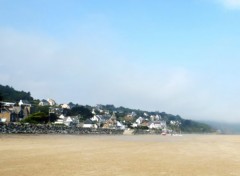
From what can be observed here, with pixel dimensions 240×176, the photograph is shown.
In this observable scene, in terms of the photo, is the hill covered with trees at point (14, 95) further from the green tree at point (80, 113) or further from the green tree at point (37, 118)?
the green tree at point (37, 118)

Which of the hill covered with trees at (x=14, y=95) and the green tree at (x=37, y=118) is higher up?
the hill covered with trees at (x=14, y=95)

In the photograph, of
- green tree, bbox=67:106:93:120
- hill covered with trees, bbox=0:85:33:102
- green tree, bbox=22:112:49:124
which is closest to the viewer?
green tree, bbox=22:112:49:124

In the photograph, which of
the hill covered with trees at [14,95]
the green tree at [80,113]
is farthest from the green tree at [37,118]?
the hill covered with trees at [14,95]

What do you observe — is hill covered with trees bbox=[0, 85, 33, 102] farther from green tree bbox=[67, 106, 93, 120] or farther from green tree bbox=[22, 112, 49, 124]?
green tree bbox=[22, 112, 49, 124]

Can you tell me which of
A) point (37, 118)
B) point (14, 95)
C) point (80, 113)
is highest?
point (14, 95)

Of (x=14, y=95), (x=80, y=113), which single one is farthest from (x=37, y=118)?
(x=14, y=95)

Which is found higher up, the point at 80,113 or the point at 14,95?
the point at 14,95

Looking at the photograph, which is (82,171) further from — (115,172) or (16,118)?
(16,118)

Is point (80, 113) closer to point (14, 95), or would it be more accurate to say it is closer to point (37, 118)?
point (14, 95)

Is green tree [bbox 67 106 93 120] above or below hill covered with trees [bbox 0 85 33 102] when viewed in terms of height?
below

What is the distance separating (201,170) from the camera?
14203 millimetres

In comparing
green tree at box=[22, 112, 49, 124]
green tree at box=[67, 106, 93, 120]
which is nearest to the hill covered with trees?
green tree at box=[67, 106, 93, 120]

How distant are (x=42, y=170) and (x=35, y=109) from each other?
112 metres

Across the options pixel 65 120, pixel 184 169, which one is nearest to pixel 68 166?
pixel 184 169
